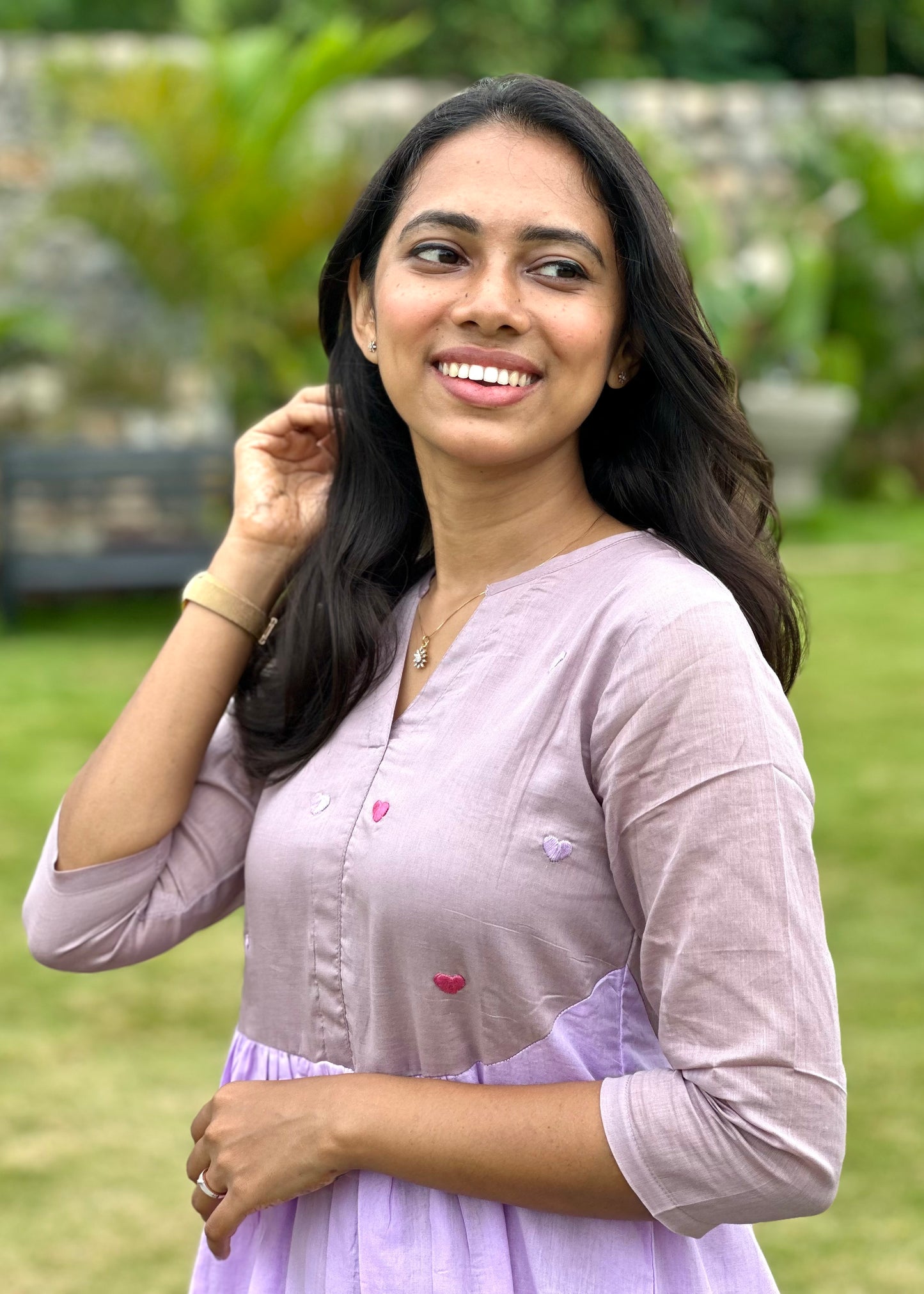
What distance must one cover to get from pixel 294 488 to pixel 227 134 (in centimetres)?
642

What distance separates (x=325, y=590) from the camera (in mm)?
1636

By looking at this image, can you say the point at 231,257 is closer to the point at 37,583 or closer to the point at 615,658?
the point at 37,583

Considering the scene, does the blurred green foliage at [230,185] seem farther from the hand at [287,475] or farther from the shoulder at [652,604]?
the shoulder at [652,604]

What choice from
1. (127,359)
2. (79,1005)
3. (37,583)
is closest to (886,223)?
(127,359)

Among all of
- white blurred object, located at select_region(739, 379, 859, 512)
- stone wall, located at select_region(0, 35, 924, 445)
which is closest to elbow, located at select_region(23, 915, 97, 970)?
stone wall, located at select_region(0, 35, 924, 445)

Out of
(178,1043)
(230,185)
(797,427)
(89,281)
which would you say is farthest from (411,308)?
(797,427)

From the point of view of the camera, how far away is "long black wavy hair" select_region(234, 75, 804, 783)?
137 cm

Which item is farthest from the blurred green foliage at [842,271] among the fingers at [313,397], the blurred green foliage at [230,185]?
the fingers at [313,397]

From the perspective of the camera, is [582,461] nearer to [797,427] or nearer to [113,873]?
[113,873]

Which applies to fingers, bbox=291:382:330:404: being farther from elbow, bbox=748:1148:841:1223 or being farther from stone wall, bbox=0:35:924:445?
stone wall, bbox=0:35:924:445

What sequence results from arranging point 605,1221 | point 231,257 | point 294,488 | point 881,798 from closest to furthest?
point 605,1221 < point 294,488 < point 881,798 < point 231,257

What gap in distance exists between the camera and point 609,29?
14.8m

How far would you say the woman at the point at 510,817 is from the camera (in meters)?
1.15

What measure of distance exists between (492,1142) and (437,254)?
76 centimetres
